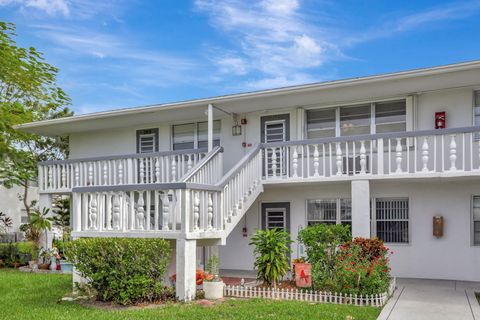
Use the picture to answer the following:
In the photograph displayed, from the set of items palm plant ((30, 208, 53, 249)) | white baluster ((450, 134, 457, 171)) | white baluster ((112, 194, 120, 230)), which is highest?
white baluster ((450, 134, 457, 171))

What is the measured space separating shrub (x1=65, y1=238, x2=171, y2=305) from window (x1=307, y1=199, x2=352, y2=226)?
16.6ft

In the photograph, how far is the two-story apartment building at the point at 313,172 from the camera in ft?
33.2

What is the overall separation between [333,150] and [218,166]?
2.98 meters

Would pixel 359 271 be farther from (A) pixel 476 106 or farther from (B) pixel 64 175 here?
(B) pixel 64 175

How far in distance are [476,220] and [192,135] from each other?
796cm

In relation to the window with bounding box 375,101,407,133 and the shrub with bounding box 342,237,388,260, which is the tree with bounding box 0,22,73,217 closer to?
the window with bounding box 375,101,407,133

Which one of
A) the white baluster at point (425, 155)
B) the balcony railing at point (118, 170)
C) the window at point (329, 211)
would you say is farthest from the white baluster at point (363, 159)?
the balcony railing at point (118, 170)

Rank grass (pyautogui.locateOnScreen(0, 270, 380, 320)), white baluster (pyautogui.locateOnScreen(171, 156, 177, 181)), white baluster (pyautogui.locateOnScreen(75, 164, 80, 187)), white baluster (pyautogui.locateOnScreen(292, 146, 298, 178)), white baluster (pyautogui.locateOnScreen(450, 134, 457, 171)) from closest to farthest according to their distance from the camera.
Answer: grass (pyautogui.locateOnScreen(0, 270, 380, 320))
white baluster (pyautogui.locateOnScreen(450, 134, 457, 171))
white baluster (pyautogui.locateOnScreen(292, 146, 298, 178))
white baluster (pyautogui.locateOnScreen(171, 156, 177, 181))
white baluster (pyautogui.locateOnScreen(75, 164, 80, 187))

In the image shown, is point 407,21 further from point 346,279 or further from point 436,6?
point 346,279

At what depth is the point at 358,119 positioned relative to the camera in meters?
12.6

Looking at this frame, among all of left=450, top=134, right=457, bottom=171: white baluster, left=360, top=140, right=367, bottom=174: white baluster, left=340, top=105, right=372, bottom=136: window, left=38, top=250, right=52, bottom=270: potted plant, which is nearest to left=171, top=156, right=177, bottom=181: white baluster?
left=340, top=105, right=372, bottom=136: window

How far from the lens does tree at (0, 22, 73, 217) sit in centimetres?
1767

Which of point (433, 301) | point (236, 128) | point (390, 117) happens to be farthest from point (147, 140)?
point (433, 301)

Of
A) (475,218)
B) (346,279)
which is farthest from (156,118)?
(475,218)
